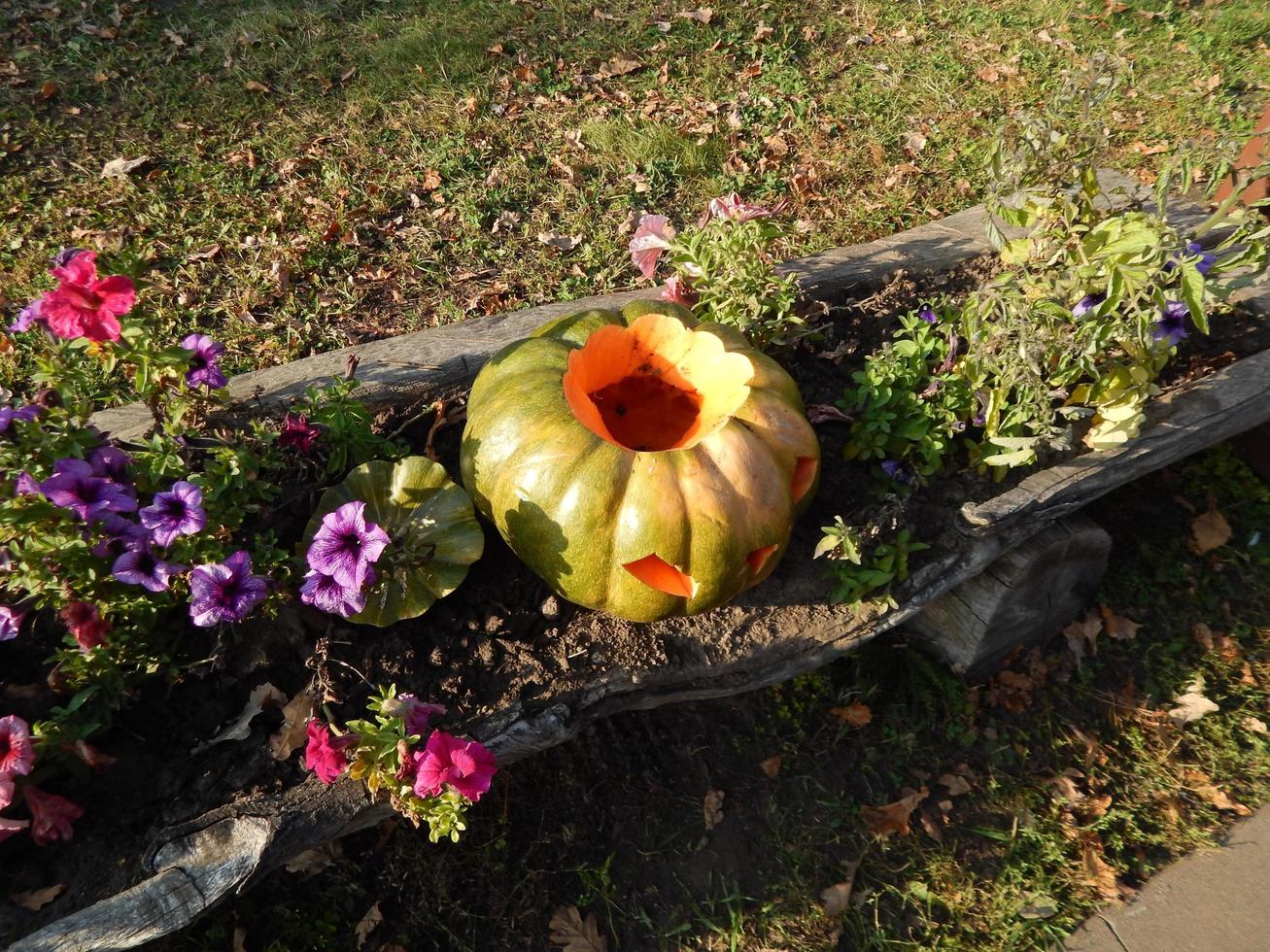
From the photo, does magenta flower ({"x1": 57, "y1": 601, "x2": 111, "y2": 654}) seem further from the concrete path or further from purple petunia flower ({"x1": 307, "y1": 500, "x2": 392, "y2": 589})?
the concrete path

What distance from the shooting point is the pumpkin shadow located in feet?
7.44

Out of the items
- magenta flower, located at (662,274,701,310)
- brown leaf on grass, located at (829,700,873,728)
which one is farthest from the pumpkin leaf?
brown leaf on grass, located at (829,700,873,728)

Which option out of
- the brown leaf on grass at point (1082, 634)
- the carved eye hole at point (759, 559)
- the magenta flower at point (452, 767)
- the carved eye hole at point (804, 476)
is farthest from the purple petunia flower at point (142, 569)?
the brown leaf on grass at point (1082, 634)

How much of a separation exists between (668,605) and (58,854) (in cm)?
173

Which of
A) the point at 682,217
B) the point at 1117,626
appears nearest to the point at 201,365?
the point at 682,217

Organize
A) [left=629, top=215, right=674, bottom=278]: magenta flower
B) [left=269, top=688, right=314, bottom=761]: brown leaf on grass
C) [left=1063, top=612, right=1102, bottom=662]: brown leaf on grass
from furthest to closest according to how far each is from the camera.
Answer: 1. [left=1063, top=612, right=1102, bottom=662]: brown leaf on grass
2. [left=629, top=215, right=674, bottom=278]: magenta flower
3. [left=269, top=688, right=314, bottom=761]: brown leaf on grass

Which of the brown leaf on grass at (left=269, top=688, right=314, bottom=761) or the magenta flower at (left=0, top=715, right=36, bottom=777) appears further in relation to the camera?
the brown leaf on grass at (left=269, top=688, right=314, bottom=761)

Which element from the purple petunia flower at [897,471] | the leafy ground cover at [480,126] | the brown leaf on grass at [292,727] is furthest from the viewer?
the leafy ground cover at [480,126]

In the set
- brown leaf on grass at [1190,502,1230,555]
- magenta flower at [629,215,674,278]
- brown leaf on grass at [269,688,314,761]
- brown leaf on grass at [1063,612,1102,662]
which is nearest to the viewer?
brown leaf on grass at [269,688,314,761]

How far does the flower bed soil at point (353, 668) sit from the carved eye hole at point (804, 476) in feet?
1.22

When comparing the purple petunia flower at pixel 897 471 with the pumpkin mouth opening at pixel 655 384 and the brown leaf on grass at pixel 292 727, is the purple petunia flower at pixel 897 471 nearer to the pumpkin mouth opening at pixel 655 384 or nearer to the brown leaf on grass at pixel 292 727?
the pumpkin mouth opening at pixel 655 384

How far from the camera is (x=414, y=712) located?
6.91ft

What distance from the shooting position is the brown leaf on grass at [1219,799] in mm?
3027

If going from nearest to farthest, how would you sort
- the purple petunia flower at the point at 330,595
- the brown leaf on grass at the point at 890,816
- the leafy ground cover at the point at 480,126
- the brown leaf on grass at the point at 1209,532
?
the purple petunia flower at the point at 330,595 → the brown leaf on grass at the point at 890,816 → the brown leaf on grass at the point at 1209,532 → the leafy ground cover at the point at 480,126
